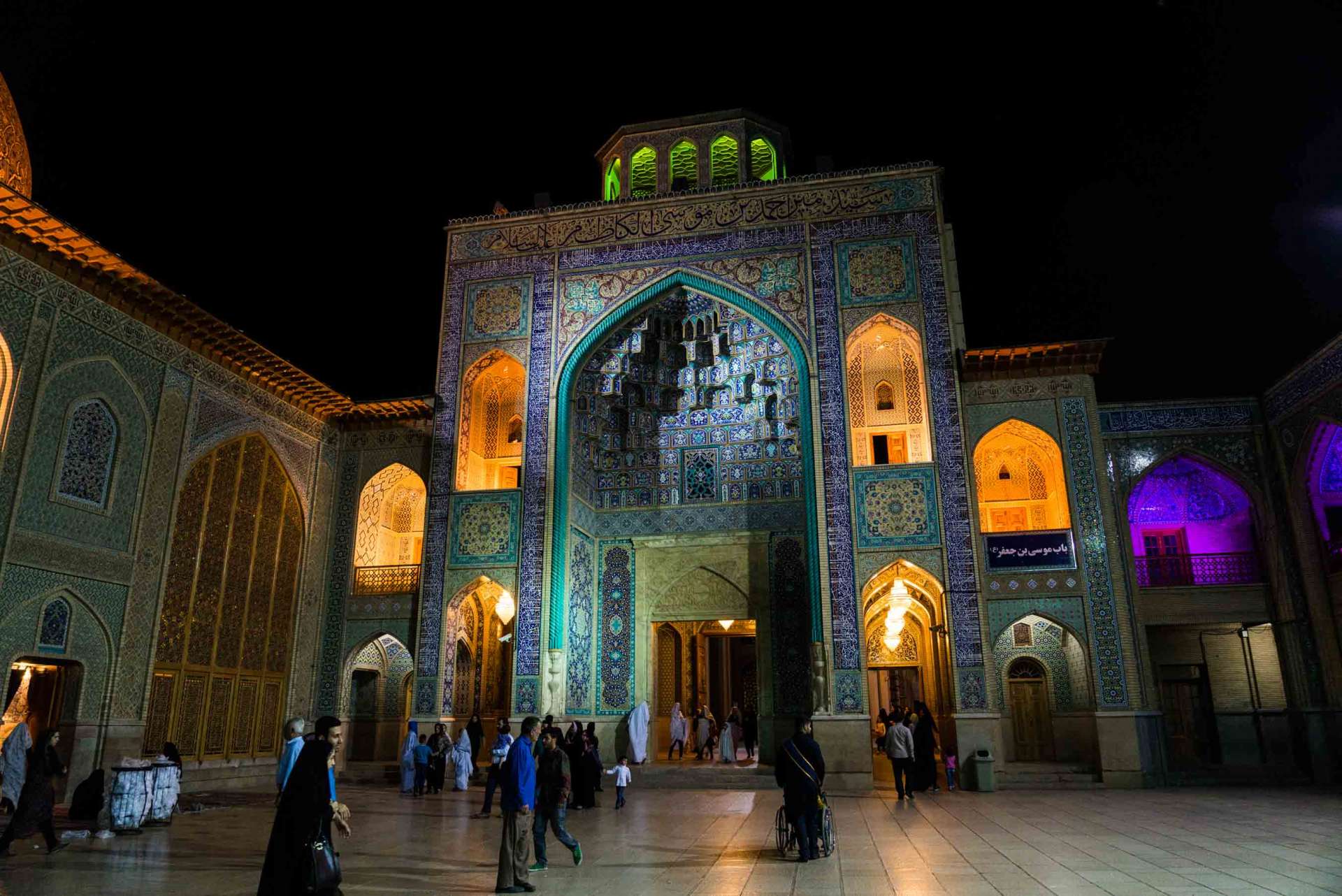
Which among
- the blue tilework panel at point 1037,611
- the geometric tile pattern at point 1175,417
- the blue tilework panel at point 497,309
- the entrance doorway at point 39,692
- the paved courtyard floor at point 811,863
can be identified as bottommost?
the paved courtyard floor at point 811,863

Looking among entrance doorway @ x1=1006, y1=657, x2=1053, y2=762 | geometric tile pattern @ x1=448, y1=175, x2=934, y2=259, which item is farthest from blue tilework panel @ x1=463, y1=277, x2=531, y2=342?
entrance doorway @ x1=1006, y1=657, x2=1053, y2=762

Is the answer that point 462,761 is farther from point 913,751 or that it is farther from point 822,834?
point 822,834

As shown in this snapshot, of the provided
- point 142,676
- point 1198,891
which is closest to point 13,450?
point 142,676

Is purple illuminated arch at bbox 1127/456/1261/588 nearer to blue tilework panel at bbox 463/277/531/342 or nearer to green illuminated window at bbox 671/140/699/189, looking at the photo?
green illuminated window at bbox 671/140/699/189

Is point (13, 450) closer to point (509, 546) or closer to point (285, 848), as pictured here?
point (509, 546)

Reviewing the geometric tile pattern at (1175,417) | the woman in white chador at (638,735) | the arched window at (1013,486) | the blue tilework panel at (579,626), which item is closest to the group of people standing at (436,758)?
the blue tilework panel at (579,626)

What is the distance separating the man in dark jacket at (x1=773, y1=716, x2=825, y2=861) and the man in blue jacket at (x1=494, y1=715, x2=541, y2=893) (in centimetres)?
181

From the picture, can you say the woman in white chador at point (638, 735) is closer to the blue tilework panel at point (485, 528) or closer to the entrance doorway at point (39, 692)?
the blue tilework panel at point (485, 528)

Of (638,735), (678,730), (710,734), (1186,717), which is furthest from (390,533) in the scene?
(1186,717)

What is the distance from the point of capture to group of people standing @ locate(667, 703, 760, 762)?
594 inches

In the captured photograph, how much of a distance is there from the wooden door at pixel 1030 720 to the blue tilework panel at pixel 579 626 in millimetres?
7040

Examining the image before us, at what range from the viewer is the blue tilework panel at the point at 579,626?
47.1 feet

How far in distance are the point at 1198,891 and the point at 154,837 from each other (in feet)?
26.7

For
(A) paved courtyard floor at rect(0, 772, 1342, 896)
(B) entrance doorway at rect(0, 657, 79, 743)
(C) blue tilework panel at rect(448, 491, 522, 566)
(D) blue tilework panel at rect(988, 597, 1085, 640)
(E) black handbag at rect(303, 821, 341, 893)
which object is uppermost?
(C) blue tilework panel at rect(448, 491, 522, 566)
